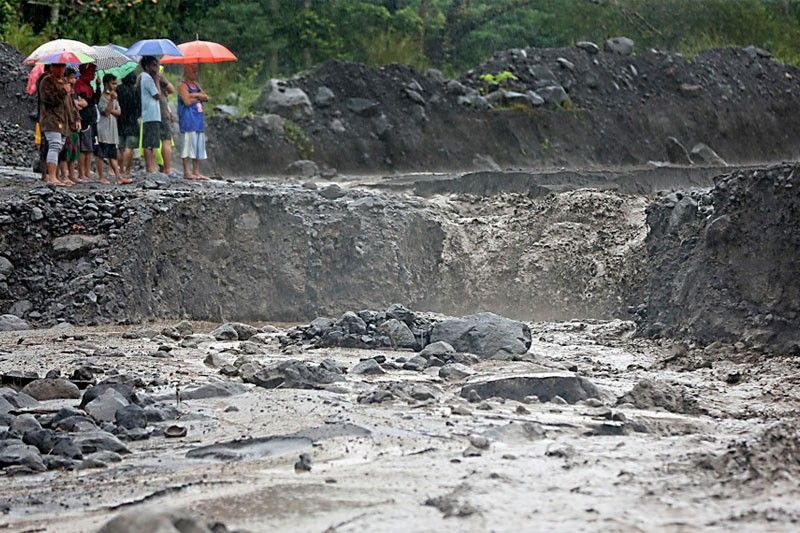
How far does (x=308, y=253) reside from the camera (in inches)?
627

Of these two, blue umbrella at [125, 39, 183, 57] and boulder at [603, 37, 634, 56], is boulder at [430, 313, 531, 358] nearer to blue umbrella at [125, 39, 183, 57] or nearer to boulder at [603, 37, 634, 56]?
blue umbrella at [125, 39, 183, 57]

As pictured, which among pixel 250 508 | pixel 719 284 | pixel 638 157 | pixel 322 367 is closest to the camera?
pixel 250 508

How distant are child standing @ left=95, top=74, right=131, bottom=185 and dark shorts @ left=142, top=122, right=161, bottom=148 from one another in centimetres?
37

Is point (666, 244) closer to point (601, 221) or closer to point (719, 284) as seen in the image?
point (719, 284)

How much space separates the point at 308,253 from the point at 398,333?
13.7 ft

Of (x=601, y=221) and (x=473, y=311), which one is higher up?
(x=601, y=221)

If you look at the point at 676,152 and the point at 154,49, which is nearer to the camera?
the point at 154,49

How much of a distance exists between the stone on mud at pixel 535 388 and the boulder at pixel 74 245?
674 centimetres

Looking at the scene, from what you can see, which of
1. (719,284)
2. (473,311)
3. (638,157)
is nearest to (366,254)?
(473,311)

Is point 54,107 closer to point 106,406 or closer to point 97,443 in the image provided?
point 106,406

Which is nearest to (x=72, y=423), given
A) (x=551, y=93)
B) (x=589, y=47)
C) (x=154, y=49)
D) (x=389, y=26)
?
(x=154, y=49)

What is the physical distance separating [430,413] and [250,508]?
254cm

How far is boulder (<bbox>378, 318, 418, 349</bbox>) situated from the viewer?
38.7 ft

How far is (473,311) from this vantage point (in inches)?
656
